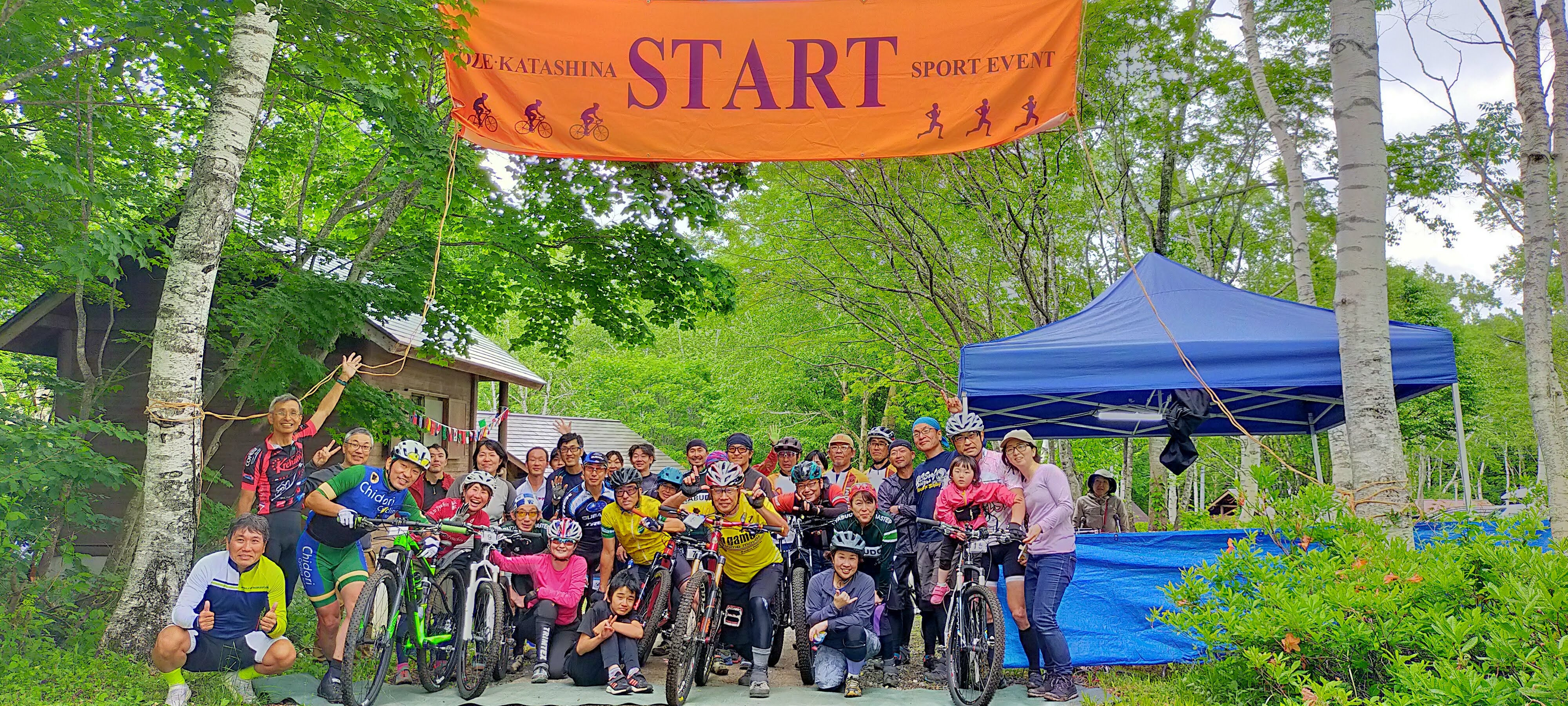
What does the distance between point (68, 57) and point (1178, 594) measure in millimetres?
8455

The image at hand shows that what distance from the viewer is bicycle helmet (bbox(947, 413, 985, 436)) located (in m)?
6.74

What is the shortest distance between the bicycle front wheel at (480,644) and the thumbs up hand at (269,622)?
1047mm

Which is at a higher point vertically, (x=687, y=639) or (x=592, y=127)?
(x=592, y=127)

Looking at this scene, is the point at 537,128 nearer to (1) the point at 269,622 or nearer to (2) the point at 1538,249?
(1) the point at 269,622

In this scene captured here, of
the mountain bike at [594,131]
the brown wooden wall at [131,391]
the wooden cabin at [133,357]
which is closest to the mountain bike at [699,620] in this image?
the mountain bike at [594,131]

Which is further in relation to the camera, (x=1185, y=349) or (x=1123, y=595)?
(x=1185, y=349)

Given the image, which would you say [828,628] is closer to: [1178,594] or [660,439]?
[1178,594]

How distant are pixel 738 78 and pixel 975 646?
465 centimetres

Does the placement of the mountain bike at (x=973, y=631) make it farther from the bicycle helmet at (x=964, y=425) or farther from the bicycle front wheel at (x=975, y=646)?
the bicycle helmet at (x=964, y=425)

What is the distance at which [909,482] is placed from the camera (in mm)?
7391

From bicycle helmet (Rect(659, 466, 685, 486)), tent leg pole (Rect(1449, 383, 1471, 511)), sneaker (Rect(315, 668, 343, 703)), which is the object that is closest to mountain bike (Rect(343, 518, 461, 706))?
sneaker (Rect(315, 668, 343, 703))

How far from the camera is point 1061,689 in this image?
19.9ft

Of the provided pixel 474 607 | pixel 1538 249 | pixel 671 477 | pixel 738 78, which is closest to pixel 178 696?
pixel 474 607

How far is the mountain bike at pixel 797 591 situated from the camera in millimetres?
6547
